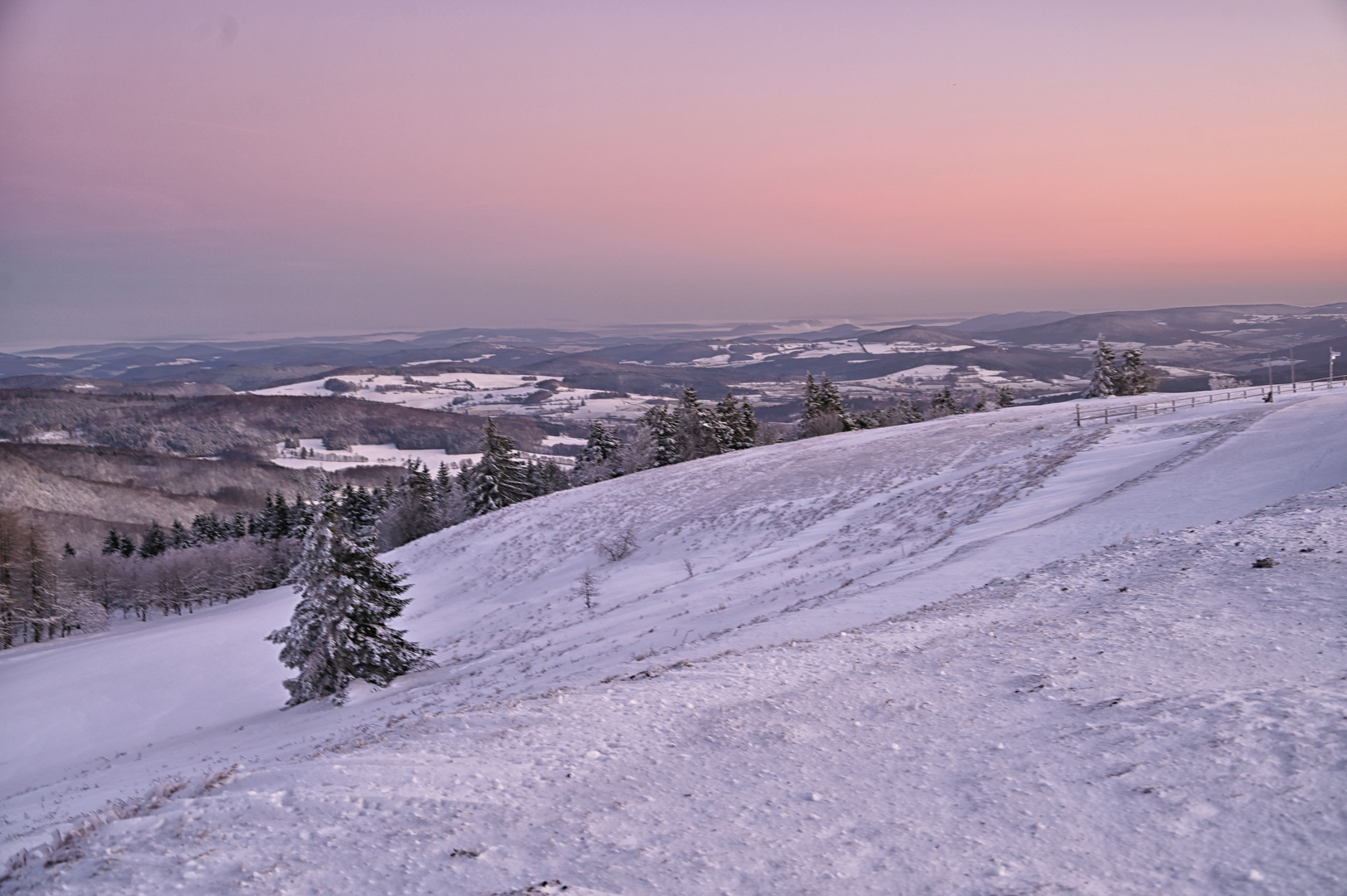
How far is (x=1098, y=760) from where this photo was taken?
6.45m

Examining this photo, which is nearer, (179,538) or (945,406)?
(945,406)

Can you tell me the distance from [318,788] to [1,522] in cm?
6573

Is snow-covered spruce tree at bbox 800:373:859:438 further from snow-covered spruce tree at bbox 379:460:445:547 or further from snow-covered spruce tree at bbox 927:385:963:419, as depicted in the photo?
snow-covered spruce tree at bbox 379:460:445:547

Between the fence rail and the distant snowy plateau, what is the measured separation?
55.5 feet

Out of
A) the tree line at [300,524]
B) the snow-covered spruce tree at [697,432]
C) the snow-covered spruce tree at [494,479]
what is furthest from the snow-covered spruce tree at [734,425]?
the snow-covered spruce tree at [494,479]

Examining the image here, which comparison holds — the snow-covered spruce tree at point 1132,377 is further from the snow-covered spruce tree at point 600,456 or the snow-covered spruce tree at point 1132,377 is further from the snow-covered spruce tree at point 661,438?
the snow-covered spruce tree at point 600,456

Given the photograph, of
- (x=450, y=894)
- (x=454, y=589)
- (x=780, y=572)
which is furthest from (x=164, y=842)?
(x=454, y=589)

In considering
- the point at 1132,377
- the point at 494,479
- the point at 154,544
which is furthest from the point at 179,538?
the point at 1132,377

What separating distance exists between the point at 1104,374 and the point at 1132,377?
2763mm

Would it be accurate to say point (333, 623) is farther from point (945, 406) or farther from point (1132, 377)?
point (1132, 377)

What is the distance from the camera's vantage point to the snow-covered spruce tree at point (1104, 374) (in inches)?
2608

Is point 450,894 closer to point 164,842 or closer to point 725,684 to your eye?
point 164,842

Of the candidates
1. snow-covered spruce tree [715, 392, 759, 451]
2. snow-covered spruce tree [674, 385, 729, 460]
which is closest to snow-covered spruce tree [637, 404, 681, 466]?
snow-covered spruce tree [674, 385, 729, 460]

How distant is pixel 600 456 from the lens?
229ft
